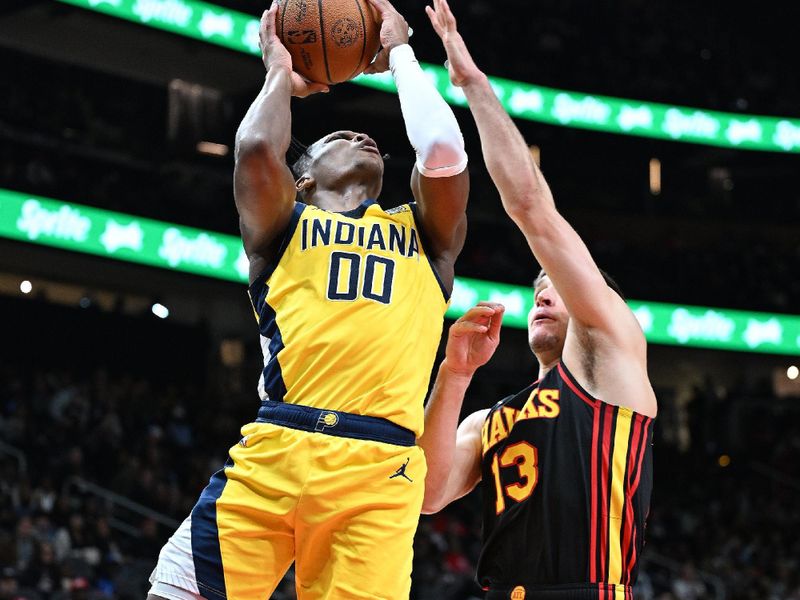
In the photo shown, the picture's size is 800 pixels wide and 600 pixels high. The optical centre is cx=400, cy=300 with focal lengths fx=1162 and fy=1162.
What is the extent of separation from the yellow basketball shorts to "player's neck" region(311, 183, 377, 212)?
71 cm

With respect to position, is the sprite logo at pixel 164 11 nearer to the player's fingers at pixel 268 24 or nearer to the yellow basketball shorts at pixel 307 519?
the player's fingers at pixel 268 24

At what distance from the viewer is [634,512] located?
3.94m

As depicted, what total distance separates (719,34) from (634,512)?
84.5 ft

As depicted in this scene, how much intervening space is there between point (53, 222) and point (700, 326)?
10.8 meters

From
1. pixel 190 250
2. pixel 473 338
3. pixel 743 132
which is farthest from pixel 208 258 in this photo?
pixel 473 338

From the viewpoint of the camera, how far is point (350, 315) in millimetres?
3340

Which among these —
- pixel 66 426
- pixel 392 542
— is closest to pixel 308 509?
pixel 392 542

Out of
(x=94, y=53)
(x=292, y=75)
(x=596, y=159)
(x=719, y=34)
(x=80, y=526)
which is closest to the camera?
(x=292, y=75)

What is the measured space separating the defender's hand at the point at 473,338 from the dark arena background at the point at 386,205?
6.90 metres

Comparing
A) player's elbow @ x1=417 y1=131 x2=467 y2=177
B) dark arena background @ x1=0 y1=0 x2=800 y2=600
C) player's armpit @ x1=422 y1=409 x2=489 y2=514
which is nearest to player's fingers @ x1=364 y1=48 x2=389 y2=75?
player's elbow @ x1=417 y1=131 x2=467 y2=177

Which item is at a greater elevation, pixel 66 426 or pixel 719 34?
pixel 719 34

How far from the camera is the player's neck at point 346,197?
144 inches

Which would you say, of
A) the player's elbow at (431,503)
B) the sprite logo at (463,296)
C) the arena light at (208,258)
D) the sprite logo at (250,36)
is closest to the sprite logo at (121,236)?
the arena light at (208,258)

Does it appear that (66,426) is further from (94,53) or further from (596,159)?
(596,159)
